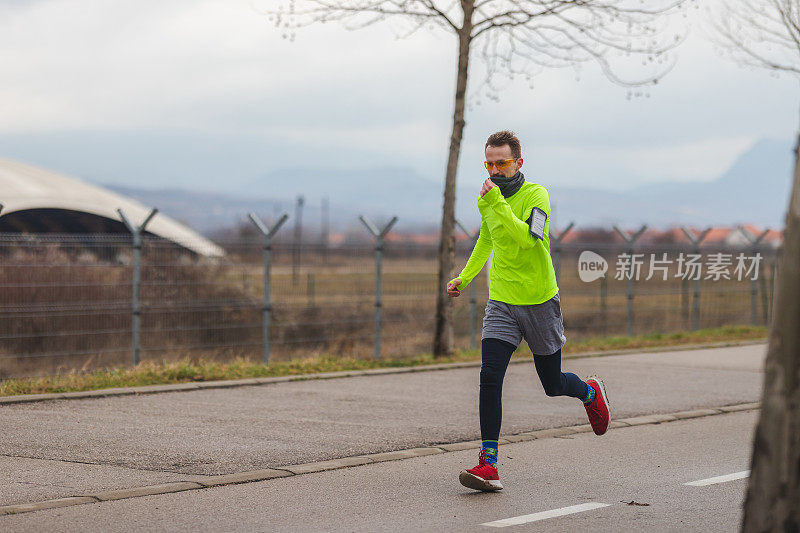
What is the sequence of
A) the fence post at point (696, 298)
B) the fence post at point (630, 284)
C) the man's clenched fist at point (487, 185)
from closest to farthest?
the man's clenched fist at point (487, 185)
the fence post at point (630, 284)
the fence post at point (696, 298)

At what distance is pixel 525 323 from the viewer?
22.5 ft

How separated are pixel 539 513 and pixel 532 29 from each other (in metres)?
9.77

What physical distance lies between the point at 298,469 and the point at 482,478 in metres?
1.27

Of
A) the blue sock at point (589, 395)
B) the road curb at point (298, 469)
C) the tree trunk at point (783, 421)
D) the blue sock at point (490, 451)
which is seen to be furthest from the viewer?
the blue sock at point (589, 395)

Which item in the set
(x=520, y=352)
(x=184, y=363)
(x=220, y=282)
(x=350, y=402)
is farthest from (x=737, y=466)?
(x=220, y=282)

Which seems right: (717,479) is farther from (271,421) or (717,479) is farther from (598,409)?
(271,421)

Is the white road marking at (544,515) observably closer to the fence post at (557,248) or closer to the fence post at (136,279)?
the fence post at (136,279)

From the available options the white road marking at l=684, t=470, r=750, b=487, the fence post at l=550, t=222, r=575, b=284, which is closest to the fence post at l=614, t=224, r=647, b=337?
the fence post at l=550, t=222, r=575, b=284

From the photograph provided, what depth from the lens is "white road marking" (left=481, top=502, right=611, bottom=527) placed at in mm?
5828

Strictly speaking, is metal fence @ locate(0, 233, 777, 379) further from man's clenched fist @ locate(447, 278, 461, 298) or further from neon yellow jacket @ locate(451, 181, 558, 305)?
neon yellow jacket @ locate(451, 181, 558, 305)

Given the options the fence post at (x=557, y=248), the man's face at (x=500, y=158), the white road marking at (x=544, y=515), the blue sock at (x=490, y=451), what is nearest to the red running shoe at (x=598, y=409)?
the blue sock at (x=490, y=451)

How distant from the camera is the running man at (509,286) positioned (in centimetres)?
661

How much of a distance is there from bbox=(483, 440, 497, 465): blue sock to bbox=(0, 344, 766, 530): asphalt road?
0.69 m

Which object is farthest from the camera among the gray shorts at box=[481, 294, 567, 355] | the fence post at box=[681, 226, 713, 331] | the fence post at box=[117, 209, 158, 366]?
the fence post at box=[681, 226, 713, 331]
